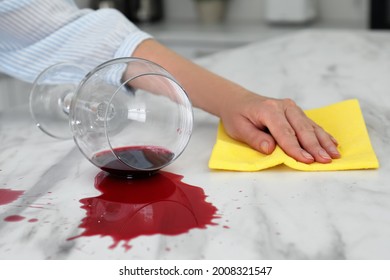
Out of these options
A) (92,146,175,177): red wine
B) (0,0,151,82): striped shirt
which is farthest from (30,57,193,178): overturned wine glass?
(0,0,151,82): striped shirt

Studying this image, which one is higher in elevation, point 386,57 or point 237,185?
point 237,185

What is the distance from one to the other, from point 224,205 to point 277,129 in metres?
0.25

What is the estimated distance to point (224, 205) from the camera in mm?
900

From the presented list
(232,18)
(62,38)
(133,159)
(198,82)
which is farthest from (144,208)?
(232,18)

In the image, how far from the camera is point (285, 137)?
108 cm

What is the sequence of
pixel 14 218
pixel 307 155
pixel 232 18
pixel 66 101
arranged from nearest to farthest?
pixel 14 218
pixel 307 155
pixel 66 101
pixel 232 18

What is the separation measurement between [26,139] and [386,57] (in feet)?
3.26

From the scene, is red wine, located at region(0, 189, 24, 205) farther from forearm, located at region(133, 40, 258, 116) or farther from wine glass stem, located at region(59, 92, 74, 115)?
forearm, located at region(133, 40, 258, 116)

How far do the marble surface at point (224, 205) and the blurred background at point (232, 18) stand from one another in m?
1.38

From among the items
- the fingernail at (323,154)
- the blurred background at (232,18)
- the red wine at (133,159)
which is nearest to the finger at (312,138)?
the fingernail at (323,154)

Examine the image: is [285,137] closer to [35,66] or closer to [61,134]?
[61,134]

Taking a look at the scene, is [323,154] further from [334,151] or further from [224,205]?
[224,205]
